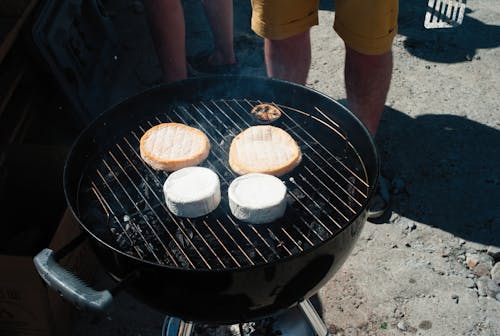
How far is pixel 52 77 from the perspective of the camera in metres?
3.41

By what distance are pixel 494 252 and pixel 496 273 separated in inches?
6.4

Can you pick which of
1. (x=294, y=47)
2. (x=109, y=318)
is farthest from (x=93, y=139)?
(x=294, y=47)

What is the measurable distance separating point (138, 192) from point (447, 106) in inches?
119

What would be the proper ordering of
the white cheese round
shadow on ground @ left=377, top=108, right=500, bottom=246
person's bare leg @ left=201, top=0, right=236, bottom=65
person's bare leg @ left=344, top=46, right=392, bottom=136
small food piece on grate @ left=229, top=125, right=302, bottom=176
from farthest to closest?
person's bare leg @ left=201, top=0, right=236, bottom=65 < shadow on ground @ left=377, top=108, right=500, bottom=246 < person's bare leg @ left=344, top=46, right=392, bottom=136 < small food piece on grate @ left=229, top=125, right=302, bottom=176 < the white cheese round

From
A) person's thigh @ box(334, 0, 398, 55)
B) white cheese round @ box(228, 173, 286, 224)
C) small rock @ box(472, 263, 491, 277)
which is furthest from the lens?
small rock @ box(472, 263, 491, 277)

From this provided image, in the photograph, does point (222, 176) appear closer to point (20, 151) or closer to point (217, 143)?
point (217, 143)

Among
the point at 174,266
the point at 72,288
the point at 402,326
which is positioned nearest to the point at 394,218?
the point at 402,326

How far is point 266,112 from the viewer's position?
8.00ft

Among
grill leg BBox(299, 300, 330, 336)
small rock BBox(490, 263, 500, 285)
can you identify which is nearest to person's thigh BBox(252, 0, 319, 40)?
grill leg BBox(299, 300, 330, 336)

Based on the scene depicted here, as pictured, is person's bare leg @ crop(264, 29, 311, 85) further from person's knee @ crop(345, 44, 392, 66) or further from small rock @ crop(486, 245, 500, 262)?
small rock @ crop(486, 245, 500, 262)

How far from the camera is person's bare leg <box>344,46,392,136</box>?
299 cm

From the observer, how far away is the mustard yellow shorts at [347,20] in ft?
8.69

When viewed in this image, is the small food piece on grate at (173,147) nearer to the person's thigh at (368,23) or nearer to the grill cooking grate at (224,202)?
the grill cooking grate at (224,202)

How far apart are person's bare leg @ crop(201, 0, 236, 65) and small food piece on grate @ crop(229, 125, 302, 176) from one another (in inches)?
93.0
